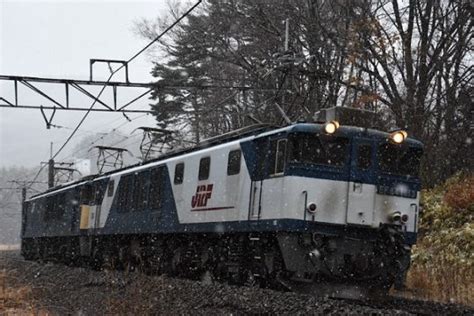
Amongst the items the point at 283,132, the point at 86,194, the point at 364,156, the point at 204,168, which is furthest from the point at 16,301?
the point at 86,194

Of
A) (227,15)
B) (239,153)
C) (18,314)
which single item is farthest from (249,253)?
(227,15)

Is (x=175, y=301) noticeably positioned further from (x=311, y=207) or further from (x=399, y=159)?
(x=399, y=159)

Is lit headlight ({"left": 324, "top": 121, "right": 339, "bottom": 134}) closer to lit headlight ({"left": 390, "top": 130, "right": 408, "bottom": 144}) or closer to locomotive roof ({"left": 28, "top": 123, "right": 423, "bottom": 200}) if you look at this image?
locomotive roof ({"left": 28, "top": 123, "right": 423, "bottom": 200})

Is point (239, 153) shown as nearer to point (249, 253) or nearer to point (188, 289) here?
point (249, 253)

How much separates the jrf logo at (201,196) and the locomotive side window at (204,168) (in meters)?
0.21

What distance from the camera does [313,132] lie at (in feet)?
40.9

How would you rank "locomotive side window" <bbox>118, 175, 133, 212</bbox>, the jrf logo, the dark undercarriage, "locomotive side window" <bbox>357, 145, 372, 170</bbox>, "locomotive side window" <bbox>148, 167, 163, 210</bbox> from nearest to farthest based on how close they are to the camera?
the dark undercarriage
"locomotive side window" <bbox>357, 145, 372, 170</bbox>
the jrf logo
"locomotive side window" <bbox>148, 167, 163, 210</bbox>
"locomotive side window" <bbox>118, 175, 133, 212</bbox>

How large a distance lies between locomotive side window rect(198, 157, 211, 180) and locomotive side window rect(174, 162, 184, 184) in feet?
3.47

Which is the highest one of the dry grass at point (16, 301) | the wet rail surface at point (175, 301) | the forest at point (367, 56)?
the forest at point (367, 56)

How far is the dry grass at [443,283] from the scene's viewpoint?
1384cm

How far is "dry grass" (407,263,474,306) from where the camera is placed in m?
13.8

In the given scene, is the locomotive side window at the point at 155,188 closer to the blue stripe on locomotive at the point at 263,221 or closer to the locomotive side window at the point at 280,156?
the blue stripe on locomotive at the point at 263,221

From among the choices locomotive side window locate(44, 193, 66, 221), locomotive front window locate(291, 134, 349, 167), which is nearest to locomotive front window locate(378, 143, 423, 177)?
locomotive front window locate(291, 134, 349, 167)

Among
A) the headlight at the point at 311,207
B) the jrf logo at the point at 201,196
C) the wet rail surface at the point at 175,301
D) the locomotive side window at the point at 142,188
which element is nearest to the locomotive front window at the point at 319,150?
the headlight at the point at 311,207
